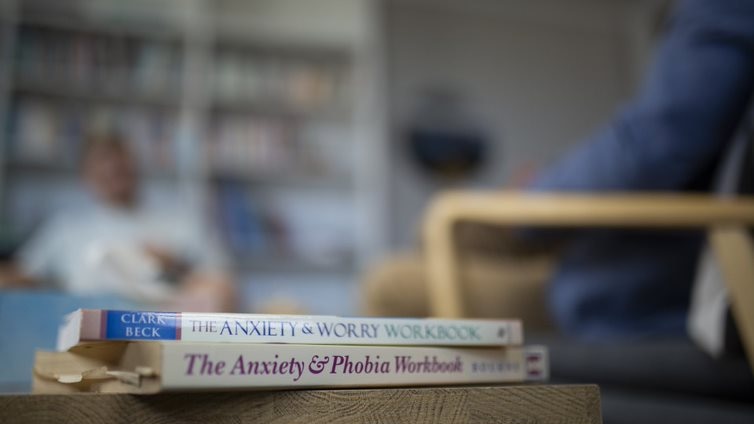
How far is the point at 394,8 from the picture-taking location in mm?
3449

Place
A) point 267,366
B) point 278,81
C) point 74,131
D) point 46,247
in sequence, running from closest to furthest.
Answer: point 267,366
point 46,247
point 74,131
point 278,81

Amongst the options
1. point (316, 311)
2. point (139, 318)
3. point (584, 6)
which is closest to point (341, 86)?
point (316, 311)

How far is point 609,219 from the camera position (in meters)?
0.90

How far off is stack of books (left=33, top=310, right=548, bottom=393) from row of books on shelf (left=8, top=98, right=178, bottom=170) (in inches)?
96.8

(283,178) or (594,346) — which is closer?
(594,346)

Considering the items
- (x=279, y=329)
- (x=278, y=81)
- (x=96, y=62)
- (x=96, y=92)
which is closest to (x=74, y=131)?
(x=96, y=92)

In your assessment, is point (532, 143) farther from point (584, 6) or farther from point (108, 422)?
point (108, 422)

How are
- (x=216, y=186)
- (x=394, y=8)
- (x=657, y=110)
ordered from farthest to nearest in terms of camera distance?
(x=394, y=8) < (x=216, y=186) < (x=657, y=110)

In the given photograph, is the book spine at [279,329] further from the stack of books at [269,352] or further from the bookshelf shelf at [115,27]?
the bookshelf shelf at [115,27]

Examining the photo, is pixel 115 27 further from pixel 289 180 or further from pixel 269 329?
pixel 269 329

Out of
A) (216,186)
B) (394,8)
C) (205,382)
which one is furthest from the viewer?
(394,8)

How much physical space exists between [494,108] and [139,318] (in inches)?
129

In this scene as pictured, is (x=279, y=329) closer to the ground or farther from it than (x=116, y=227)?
closer to the ground

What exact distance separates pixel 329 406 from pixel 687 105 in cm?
72
